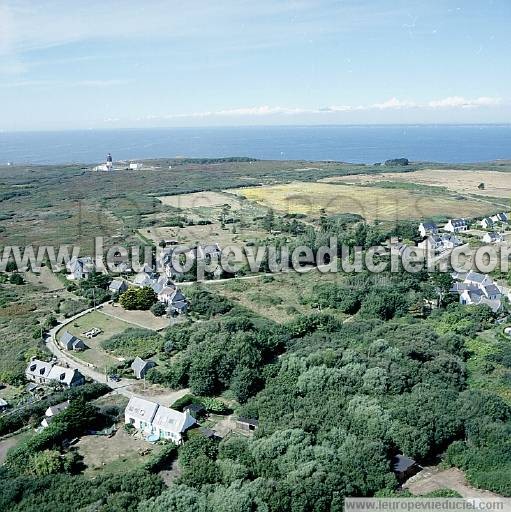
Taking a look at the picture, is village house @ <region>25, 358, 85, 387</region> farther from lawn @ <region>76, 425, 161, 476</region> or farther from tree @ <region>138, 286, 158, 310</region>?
tree @ <region>138, 286, 158, 310</region>

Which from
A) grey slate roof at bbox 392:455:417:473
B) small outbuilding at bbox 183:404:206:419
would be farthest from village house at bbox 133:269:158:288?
grey slate roof at bbox 392:455:417:473

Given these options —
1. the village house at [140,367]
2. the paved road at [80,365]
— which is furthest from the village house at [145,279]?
the village house at [140,367]

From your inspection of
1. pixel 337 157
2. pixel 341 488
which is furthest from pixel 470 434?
pixel 337 157

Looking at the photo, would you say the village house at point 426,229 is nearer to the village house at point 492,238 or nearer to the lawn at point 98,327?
the village house at point 492,238

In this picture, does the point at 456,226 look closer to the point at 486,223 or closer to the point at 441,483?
the point at 486,223

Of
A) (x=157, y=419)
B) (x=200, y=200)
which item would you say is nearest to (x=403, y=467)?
(x=157, y=419)
